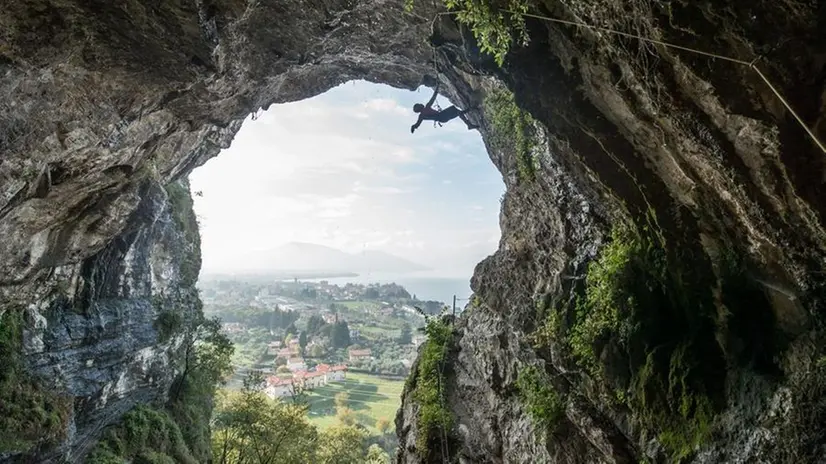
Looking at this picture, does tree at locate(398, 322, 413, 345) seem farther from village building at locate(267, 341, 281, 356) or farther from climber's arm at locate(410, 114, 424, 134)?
climber's arm at locate(410, 114, 424, 134)

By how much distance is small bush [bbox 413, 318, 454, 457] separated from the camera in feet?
39.0

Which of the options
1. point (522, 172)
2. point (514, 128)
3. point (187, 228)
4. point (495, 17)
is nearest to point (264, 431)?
point (187, 228)

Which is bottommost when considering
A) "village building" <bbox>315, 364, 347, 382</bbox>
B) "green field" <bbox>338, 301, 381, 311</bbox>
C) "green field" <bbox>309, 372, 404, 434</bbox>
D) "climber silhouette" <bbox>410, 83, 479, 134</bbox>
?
"green field" <bbox>309, 372, 404, 434</bbox>

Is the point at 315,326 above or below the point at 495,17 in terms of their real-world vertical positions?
below

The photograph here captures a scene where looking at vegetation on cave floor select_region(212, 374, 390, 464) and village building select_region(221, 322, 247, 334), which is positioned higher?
vegetation on cave floor select_region(212, 374, 390, 464)

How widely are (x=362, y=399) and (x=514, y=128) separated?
159ft

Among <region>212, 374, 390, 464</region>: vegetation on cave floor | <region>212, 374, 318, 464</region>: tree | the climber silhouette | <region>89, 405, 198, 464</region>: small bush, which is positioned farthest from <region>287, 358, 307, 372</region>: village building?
the climber silhouette

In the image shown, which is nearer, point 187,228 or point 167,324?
point 167,324

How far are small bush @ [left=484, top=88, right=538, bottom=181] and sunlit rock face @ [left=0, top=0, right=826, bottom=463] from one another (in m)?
0.14

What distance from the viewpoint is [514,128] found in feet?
32.4

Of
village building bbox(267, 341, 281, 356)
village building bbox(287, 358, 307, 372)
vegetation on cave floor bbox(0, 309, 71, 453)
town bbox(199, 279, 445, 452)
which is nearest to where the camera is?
vegetation on cave floor bbox(0, 309, 71, 453)

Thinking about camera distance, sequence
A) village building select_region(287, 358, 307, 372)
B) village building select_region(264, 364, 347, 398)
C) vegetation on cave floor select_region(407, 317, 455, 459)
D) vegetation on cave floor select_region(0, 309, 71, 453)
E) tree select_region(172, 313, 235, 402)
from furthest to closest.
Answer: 1. village building select_region(287, 358, 307, 372)
2. village building select_region(264, 364, 347, 398)
3. tree select_region(172, 313, 235, 402)
4. vegetation on cave floor select_region(407, 317, 455, 459)
5. vegetation on cave floor select_region(0, 309, 71, 453)

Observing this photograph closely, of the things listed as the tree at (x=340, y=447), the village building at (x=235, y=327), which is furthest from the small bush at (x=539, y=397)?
the village building at (x=235, y=327)

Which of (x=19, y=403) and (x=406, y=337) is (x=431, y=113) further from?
(x=406, y=337)
